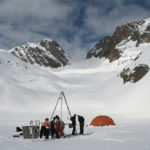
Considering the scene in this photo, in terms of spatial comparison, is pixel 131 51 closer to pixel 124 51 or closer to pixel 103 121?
pixel 124 51

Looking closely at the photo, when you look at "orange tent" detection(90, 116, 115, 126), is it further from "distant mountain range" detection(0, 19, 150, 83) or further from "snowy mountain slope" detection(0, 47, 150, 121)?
"distant mountain range" detection(0, 19, 150, 83)

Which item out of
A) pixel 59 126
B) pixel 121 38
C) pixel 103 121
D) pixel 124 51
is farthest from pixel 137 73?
pixel 121 38

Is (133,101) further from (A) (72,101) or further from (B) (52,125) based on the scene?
(B) (52,125)

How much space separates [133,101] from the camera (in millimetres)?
37625

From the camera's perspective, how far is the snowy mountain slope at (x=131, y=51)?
1955 inches

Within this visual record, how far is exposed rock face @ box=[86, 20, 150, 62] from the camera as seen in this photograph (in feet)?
328

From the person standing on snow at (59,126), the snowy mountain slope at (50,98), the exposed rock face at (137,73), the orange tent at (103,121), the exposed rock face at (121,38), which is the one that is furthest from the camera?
the exposed rock face at (121,38)

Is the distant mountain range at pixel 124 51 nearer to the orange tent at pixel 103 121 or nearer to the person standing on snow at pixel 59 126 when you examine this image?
the orange tent at pixel 103 121

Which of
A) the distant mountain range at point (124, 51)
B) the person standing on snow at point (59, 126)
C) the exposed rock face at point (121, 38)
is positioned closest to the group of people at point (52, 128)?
the person standing on snow at point (59, 126)

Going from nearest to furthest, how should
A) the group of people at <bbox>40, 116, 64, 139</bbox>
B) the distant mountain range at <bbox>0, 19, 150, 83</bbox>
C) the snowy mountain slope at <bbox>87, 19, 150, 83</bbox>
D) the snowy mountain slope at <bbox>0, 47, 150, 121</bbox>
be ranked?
the group of people at <bbox>40, 116, 64, 139</bbox> < the snowy mountain slope at <bbox>0, 47, 150, 121</bbox> < the snowy mountain slope at <bbox>87, 19, 150, 83</bbox> < the distant mountain range at <bbox>0, 19, 150, 83</bbox>

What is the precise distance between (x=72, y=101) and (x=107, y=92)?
1196cm

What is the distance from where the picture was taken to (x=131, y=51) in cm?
9194

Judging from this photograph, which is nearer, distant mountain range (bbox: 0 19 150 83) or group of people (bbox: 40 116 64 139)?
group of people (bbox: 40 116 64 139)

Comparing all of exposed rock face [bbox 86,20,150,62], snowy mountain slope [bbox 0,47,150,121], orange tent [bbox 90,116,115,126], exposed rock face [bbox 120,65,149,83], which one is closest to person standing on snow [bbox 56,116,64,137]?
orange tent [bbox 90,116,115,126]
